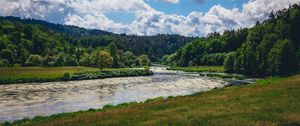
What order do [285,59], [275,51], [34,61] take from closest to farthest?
1. [285,59]
2. [275,51]
3. [34,61]

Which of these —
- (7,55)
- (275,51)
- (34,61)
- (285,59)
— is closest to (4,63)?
(7,55)

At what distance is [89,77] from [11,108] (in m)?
76.8

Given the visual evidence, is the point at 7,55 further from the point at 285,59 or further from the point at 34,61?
the point at 285,59

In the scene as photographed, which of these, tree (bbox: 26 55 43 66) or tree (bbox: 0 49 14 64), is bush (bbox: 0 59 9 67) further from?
tree (bbox: 26 55 43 66)

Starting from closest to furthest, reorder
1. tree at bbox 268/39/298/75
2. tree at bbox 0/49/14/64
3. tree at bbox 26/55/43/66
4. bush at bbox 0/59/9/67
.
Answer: tree at bbox 268/39/298/75
bush at bbox 0/59/9/67
tree at bbox 0/49/14/64
tree at bbox 26/55/43/66

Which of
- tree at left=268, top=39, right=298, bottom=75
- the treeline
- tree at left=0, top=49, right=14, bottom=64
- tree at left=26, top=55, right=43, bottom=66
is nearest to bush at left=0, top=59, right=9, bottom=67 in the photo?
tree at left=0, top=49, right=14, bottom=64

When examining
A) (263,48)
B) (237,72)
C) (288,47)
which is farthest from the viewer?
(237,72)

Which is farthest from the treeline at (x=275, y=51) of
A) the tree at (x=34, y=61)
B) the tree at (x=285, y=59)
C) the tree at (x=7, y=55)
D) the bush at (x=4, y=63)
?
the tree at (x=7, y=55)

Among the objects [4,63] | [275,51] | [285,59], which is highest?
[275,51]

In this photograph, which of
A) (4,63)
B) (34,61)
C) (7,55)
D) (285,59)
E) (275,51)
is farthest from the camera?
(34,61)

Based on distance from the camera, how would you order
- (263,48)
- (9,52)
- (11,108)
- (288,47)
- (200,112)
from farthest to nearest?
(9,52), (263,48), (288,47), (11,108), (200,112)

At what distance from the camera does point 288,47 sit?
5049 inches

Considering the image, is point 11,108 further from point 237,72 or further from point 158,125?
point 237,72

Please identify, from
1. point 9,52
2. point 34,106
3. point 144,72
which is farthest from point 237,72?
point 34,106
